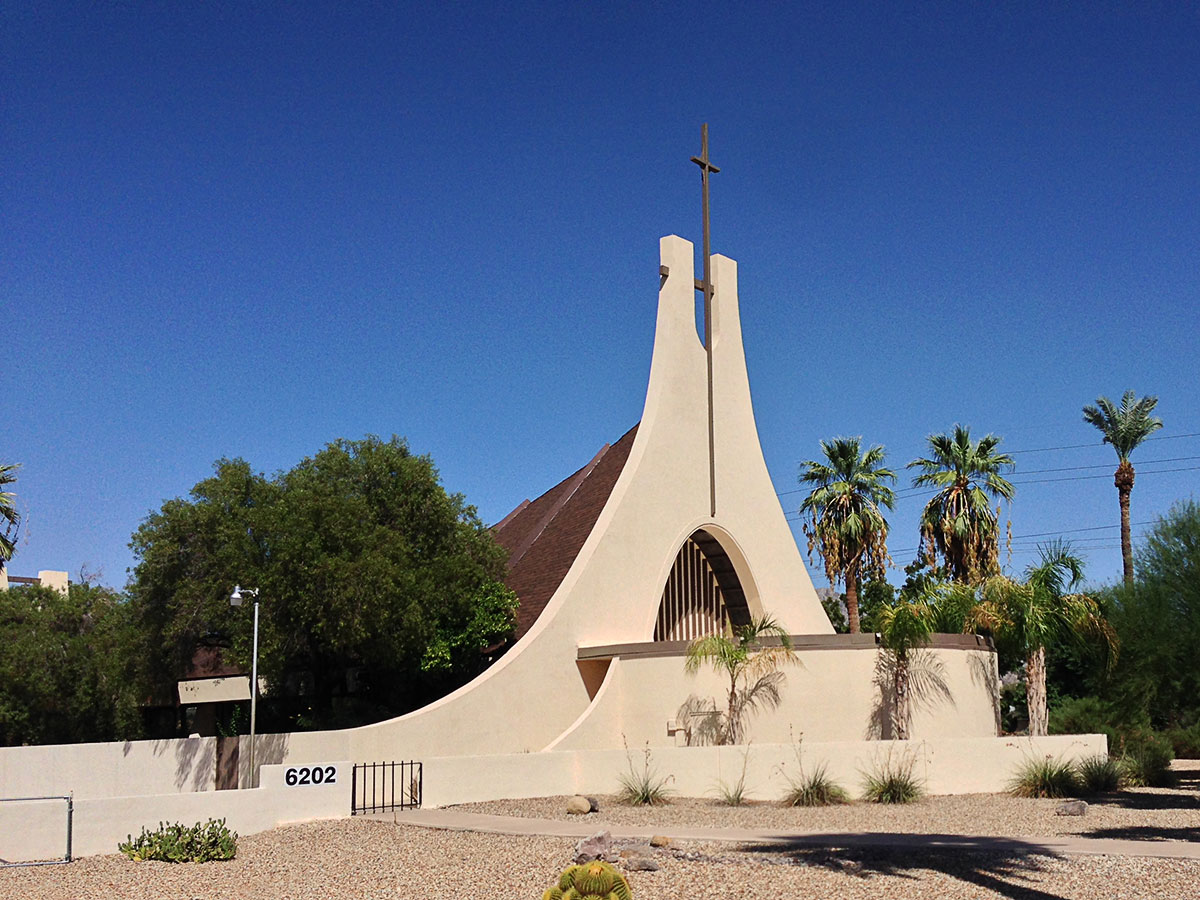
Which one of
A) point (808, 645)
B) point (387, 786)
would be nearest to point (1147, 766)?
point (808, 645)

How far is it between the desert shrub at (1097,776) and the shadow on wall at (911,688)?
126 inches

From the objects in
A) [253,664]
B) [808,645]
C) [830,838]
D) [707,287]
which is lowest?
[830,838]

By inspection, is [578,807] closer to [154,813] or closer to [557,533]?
[154,813]

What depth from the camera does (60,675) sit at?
33.5 metres

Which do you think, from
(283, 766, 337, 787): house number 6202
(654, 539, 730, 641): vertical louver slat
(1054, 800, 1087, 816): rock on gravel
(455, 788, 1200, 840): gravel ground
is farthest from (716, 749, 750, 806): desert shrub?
(654, 539, 730, 641): vertical louver slat

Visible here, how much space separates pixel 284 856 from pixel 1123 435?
36611 mm

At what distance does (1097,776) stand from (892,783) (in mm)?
4992

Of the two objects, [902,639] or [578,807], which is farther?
[902,639]

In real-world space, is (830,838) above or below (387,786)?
above

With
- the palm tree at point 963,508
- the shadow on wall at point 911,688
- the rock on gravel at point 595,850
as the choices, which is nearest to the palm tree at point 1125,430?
the palm tree at point 963,508

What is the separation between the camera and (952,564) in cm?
4206

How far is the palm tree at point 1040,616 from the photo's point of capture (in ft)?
82.8

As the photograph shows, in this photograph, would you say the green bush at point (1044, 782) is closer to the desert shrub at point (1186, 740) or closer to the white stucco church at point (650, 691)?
the white stucco church at point (650, 691)

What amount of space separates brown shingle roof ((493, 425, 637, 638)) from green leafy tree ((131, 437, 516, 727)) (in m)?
1.83
